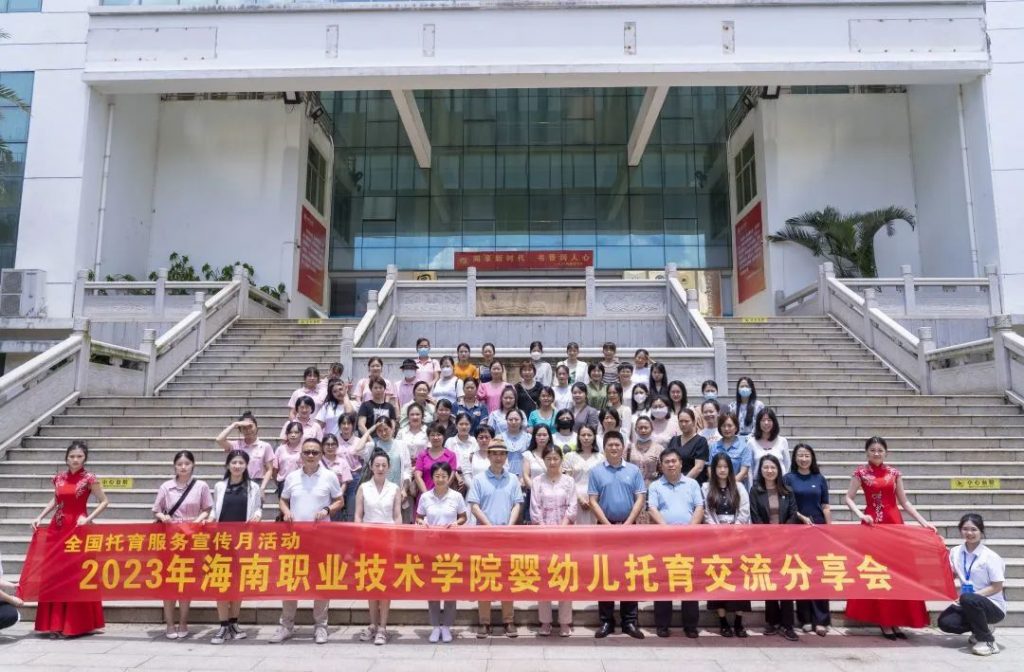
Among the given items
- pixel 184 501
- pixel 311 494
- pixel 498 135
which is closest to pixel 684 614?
pixel 311 494

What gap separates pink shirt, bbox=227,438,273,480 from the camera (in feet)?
20.8

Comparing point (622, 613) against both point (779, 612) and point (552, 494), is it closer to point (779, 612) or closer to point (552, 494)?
point (552, 494)

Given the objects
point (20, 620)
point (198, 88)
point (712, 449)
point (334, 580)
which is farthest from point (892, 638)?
point (198, 88)

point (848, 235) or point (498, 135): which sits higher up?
point (498, 135)

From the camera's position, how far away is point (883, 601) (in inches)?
215

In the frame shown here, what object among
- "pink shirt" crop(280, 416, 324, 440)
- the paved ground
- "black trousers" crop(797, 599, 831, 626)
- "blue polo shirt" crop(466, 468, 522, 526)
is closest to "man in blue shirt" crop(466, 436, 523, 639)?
"blue polo shirt" crop(466, 468, 522, 526)

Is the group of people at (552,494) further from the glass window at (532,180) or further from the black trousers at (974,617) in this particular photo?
the glass window at (532,180)

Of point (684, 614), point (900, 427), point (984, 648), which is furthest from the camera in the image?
point (900, 427)

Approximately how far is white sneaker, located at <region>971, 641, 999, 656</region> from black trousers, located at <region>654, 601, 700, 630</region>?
6.36 feet

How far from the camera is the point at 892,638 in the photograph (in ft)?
17.7

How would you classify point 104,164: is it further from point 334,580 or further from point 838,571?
point 838,571

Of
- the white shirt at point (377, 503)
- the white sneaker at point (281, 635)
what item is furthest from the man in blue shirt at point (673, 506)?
the white sneaker at point (281, 635)

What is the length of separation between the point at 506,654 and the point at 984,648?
3437 mm

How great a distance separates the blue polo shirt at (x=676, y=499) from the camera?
18.3 feet
